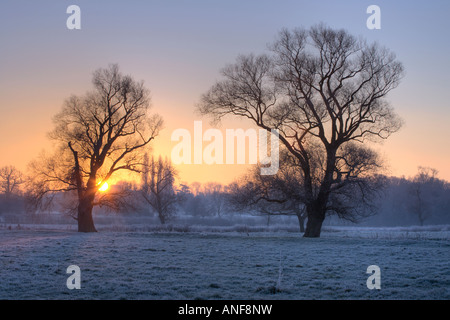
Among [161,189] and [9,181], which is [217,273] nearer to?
[161,189]

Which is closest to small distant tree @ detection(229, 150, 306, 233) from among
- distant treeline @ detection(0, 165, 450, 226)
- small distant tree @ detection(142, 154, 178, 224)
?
distant treeline @ detection(0, 165, 450, 226)

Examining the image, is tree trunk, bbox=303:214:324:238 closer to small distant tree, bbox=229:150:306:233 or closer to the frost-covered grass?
small distant tree, bbox=229:150:306:233

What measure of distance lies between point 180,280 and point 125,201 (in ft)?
79.6

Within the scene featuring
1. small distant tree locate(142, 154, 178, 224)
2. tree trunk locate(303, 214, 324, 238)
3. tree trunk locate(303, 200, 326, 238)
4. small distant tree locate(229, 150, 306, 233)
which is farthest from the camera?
small distant tree locate(142, 154, 178, 224)

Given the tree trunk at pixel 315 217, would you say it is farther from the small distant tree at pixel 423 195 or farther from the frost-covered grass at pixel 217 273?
the small distant tree at pixel 423 195

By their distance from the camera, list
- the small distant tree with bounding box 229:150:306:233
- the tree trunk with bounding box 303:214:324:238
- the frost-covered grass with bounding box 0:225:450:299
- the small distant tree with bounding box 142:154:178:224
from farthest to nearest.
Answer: the small distant tree with bounding box 142:154:178:224
the tree trunk with bounding box 303:214:324:238
the small distant tree with bounding box 229:150:306:233
the frost-covered grass with bounding box 0:225:450:299

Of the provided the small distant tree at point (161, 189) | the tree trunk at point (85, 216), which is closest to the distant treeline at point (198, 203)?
the small distant tree at point (161, 189)

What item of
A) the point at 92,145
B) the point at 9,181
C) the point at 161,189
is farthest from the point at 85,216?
the point at 9,181

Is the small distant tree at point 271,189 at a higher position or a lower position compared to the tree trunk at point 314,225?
higher

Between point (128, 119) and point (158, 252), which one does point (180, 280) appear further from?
point (128, 119)

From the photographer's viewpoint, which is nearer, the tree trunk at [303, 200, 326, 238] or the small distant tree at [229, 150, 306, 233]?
the small distant tree at [229, 150, 306, 233]

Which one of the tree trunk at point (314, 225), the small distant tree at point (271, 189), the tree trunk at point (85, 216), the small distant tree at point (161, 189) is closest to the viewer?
the small distant tree at point (271, 189)
